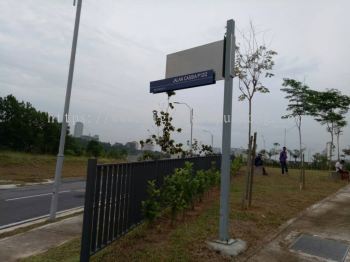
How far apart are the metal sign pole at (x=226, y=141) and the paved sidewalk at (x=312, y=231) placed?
66cm

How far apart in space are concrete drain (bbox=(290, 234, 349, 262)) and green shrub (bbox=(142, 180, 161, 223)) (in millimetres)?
2269

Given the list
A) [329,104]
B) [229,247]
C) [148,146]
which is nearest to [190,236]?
[229,247]

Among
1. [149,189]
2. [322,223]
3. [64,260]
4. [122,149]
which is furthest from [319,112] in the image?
[122,149]

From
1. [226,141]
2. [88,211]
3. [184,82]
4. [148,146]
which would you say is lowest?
[88,211]

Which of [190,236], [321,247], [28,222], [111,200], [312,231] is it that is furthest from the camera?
[28,222]

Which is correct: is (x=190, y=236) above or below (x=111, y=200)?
below

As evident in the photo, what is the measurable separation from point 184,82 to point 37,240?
3.78 meters

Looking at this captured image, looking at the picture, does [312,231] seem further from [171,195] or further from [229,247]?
[171,195]

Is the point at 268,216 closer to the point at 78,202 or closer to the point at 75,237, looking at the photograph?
the point at 75,237

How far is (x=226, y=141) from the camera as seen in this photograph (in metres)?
5.59

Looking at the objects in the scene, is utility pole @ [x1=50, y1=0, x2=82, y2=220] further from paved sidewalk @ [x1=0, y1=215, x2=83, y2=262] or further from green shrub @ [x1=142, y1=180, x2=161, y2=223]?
green shrub @ [x1=142, y1=180, x2=161, y2=223]

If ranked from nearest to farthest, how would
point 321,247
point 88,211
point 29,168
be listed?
point 88,211 → point 321,247 → point 29,168

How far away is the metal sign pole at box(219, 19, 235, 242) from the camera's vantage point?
18.0ft

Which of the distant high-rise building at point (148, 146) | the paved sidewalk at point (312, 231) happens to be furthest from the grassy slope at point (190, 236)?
the distant high-rise building at point (148, 146)
